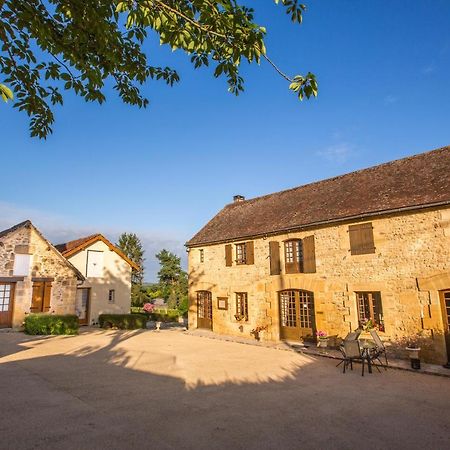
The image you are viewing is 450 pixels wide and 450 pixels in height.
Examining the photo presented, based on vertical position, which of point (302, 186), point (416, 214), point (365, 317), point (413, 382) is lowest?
point (413, 382)

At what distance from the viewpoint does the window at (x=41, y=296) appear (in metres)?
17.0

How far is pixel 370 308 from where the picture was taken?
12.0 m

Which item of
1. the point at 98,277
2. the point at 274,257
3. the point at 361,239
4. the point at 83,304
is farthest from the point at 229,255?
the point at 83,304

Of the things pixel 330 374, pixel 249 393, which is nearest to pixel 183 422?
pixel 249 393

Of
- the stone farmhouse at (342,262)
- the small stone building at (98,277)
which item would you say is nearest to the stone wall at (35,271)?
the small stone building at (98,277)

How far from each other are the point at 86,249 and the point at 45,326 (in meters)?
7.45

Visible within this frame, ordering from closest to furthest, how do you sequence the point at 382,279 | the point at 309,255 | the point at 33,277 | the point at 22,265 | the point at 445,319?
the point at 445,319 < the point at 382,279 < the point at 309,255 < the point at 22,265 < the point at 33,277

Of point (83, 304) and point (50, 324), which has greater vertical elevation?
point (83, 304)

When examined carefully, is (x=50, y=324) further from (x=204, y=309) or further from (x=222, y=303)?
(x=222, y=303)

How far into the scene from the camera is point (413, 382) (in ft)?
27.5

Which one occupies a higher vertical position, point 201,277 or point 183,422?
point 201,277

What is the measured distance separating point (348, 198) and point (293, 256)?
134 inches

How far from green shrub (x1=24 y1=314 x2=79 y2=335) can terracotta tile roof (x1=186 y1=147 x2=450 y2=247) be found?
24.7 feet

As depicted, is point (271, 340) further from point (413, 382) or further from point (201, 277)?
point (413, 382)
